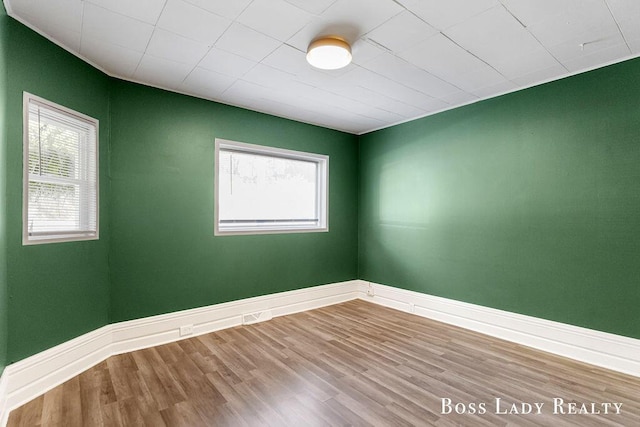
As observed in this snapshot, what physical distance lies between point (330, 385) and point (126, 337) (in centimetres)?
206

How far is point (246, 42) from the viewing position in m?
2.31

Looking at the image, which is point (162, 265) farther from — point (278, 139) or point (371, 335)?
point (371, 335)

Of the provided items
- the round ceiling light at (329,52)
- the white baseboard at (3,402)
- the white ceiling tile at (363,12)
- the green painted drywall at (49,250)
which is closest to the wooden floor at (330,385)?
the white baseboard at (3,402)

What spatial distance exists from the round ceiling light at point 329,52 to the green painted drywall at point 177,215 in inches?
66.9

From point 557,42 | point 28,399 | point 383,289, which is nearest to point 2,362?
point 28,399

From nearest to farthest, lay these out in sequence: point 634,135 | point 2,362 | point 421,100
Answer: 1. point 2,362
2. point 634,135
3. point 421,100

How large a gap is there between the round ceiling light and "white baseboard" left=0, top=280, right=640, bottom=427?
282 cm

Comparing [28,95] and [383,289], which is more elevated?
[28,95]

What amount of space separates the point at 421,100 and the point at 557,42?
1355 mm

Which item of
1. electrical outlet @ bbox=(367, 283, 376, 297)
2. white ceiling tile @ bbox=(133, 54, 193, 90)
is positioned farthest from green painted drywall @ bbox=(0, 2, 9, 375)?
electrical outlet @ bbox=(367, 283, 376, 297)

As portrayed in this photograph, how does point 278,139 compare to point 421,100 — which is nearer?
point 421,100

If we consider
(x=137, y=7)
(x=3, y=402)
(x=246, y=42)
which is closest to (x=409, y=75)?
(x=246, y=42)

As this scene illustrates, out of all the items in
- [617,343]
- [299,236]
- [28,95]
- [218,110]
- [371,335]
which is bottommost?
[371,335]

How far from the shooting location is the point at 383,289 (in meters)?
4.48
